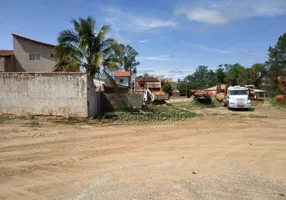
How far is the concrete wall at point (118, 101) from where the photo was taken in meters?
21.4

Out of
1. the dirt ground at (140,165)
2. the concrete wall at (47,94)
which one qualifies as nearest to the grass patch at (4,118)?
the concrete wall at (47,94)

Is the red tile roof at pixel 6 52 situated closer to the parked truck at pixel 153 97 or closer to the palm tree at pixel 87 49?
the palm tree at pixel 87 49

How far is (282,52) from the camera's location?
56406 mm

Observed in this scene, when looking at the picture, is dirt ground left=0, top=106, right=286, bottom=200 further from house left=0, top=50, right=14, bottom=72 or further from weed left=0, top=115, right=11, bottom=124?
house left=0, top=50, right=14, bottom=72

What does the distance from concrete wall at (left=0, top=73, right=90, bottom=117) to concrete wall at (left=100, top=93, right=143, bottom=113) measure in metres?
5.91

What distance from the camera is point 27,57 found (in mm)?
29094

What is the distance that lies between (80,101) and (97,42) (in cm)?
592

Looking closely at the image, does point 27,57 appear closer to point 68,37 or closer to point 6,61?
point 6,61

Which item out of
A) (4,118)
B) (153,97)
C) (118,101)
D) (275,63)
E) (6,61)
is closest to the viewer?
(4,118)

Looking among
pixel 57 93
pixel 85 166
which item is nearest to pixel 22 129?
pixel 57 93

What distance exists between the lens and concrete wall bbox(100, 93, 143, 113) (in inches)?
841

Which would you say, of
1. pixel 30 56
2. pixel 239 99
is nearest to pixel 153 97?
pixel 239 99

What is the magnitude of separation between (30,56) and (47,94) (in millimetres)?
16735

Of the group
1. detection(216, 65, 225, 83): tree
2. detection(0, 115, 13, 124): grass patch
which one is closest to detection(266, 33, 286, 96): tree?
detection(216, 65, 225, 83): tree
